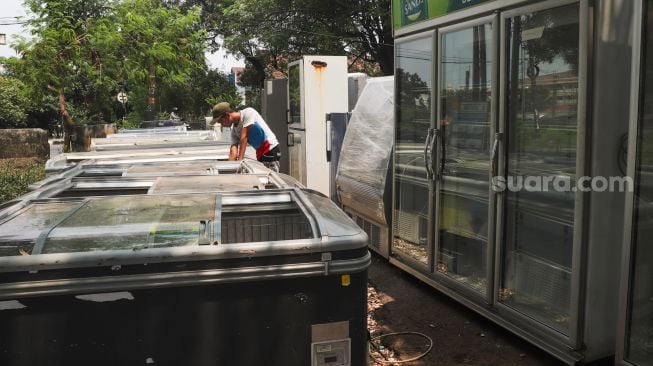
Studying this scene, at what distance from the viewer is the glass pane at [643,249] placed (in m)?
3.01

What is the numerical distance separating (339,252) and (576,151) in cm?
200

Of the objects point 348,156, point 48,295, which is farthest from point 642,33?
point 348,156

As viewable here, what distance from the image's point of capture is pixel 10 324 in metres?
1.88

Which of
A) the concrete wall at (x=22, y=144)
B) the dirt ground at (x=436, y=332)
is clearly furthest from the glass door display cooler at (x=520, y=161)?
the concrete wall at (x=22, y=144)

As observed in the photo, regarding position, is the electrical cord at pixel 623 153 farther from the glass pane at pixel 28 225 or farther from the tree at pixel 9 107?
the tree at pixel 9 107

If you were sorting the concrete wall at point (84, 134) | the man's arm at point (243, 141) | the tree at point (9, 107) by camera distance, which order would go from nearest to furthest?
the man's arm at point (243, 141), the concrete wall at point (84, 134), the tree at point (9, 107)

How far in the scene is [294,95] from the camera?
379 inches

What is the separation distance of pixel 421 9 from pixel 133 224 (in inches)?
140

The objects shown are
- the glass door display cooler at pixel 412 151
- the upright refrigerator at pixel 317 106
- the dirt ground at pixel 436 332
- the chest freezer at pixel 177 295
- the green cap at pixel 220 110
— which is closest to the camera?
the chest freezer at pixel 177 295

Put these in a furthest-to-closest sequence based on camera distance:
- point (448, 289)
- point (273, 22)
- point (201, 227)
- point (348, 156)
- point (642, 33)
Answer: point (273, 22), point (348, 156), point (448, 289), point (642, 33), point (201, 227)

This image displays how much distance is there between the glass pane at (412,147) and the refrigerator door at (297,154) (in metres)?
3.43

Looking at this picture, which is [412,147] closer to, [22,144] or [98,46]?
[98,46]

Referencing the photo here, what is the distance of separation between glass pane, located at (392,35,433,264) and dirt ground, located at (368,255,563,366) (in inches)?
15.4

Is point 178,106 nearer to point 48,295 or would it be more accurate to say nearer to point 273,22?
point 273,22
